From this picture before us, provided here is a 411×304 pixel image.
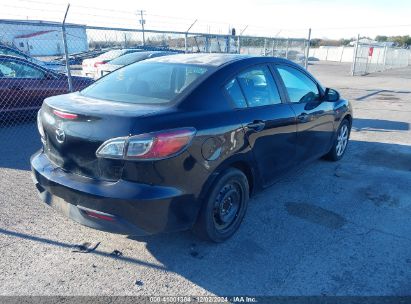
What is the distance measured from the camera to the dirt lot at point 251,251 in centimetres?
261

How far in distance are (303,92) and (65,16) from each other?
15.4ft

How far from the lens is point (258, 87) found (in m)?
3.49

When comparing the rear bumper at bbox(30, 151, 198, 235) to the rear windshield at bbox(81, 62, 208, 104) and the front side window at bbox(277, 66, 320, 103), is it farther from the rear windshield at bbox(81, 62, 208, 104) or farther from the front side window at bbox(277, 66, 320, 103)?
the front side window at bbox(277, 66, 320, 103)

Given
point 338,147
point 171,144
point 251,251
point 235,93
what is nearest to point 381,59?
point 338,147

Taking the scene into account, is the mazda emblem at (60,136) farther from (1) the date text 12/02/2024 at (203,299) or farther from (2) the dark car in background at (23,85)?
(2) the dark car in background at (23,85)

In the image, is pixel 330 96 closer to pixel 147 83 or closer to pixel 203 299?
pixel 147 83

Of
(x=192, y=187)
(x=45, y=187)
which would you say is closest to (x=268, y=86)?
(x=192, y=187)

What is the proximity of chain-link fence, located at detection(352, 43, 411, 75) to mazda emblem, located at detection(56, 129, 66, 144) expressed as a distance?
25337 millimetres

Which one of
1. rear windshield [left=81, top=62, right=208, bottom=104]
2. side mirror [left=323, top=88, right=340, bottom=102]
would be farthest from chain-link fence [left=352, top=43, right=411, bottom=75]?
rear windshield [left=81, top=62, right=208, bottom=104]

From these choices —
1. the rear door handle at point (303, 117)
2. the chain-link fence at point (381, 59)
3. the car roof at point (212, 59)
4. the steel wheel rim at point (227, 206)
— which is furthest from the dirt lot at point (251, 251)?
the chain-link fence at point (381, 59)

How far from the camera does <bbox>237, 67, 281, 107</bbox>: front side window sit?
3309 millimetres

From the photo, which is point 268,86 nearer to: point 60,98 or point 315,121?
point 315,121

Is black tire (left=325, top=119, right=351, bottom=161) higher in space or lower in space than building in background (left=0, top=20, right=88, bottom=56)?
lower

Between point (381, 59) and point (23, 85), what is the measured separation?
104ft
